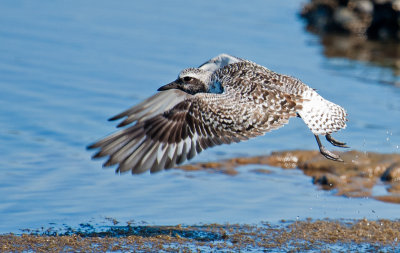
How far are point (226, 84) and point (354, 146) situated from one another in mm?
3645

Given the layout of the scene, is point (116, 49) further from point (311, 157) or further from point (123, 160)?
point (123, 160)

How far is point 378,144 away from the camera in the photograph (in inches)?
433

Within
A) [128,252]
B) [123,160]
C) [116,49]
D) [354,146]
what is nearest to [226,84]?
[123,160]

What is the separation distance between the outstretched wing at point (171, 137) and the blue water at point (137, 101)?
3.69ft

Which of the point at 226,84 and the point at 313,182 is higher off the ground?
the point at 226,84

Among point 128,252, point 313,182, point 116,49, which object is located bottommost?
point 128,252

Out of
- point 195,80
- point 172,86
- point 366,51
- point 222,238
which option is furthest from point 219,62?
point 366,51

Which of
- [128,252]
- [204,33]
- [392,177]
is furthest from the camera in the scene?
[204,33]

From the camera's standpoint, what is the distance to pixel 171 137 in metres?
7.38

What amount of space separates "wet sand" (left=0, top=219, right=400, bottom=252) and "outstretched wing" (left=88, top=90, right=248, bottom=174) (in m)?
0.77

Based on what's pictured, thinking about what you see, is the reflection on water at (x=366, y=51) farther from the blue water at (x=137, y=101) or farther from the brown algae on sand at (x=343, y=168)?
the brown algae on sand at (x=343, y=168)

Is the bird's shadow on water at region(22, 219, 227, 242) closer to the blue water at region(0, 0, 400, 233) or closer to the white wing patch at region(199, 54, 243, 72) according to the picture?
the blue water at region(0, 0, 400, 233)

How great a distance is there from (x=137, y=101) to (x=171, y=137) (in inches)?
191

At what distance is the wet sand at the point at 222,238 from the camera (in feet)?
23.5
